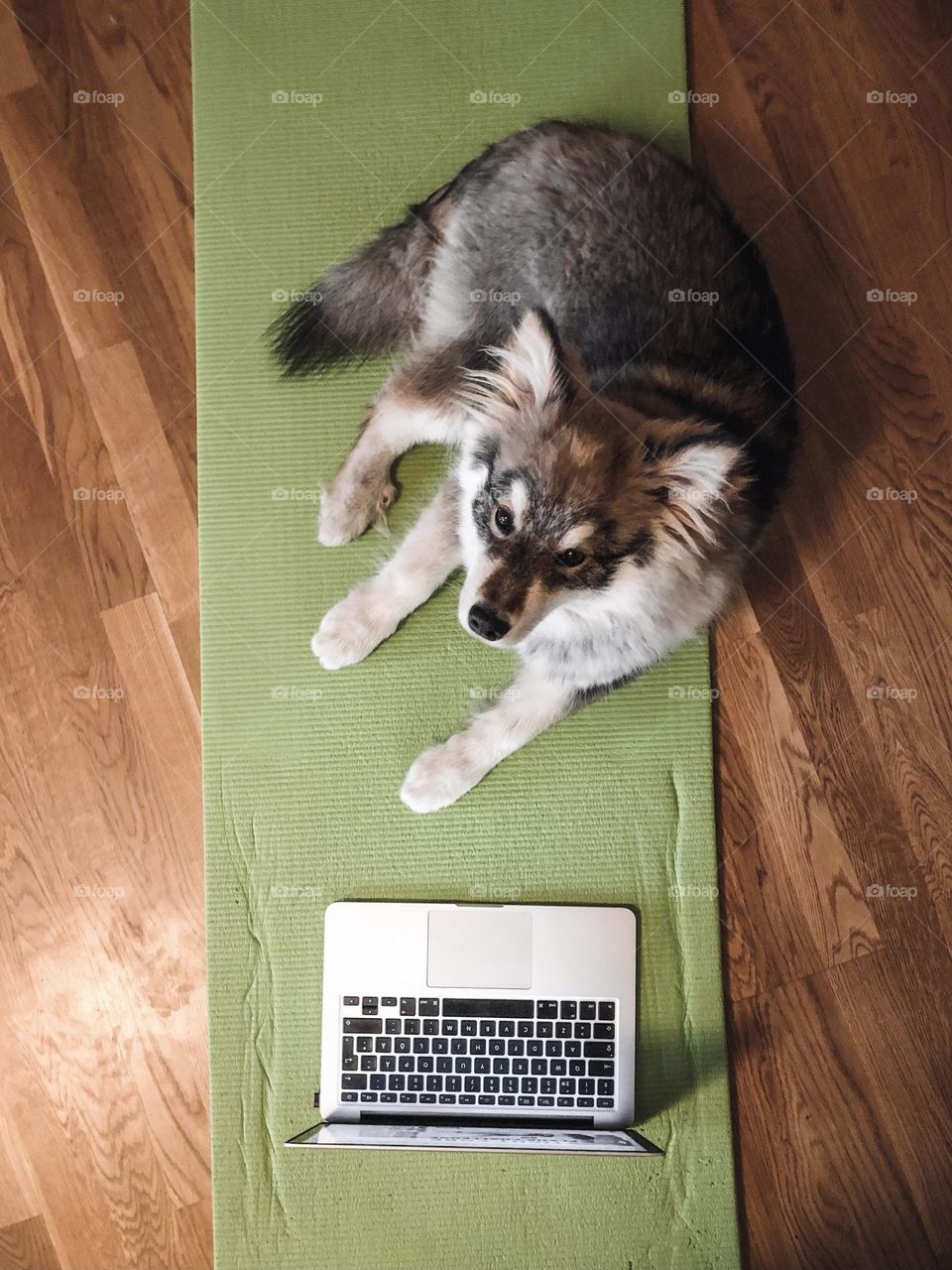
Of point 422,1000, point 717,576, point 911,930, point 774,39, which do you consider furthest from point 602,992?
point 774,39

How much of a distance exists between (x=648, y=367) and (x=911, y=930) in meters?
1.45

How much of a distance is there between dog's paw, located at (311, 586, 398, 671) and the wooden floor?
0.36m

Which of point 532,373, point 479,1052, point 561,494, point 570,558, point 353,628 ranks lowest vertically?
point 479,1052

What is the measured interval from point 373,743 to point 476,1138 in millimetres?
855

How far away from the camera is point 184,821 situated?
7.00ft

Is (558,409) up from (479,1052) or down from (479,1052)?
up

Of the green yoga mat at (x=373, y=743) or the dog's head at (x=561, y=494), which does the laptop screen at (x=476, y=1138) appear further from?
the dog's head at (x=561, y=494)

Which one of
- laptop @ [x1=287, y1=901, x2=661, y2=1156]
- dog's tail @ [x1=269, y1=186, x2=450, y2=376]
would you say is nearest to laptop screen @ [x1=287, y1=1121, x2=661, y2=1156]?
laptop @ [x1=287, y1=901, x2=661, y2=1156]

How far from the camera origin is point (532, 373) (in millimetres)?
1631

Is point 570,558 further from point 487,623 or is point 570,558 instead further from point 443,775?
point 443,775

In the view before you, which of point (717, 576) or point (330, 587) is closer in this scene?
point (717, 576)

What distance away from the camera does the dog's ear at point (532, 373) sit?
5.14 ft

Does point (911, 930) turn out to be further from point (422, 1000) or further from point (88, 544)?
point (88, 544)

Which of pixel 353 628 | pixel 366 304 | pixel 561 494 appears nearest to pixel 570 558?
pixel 561 494
